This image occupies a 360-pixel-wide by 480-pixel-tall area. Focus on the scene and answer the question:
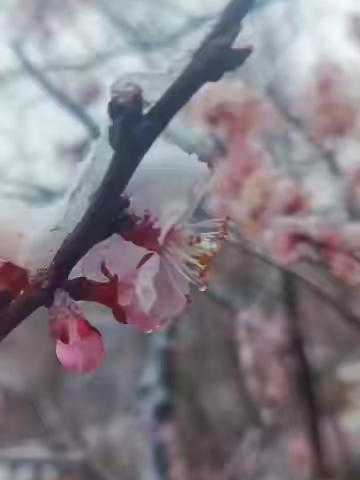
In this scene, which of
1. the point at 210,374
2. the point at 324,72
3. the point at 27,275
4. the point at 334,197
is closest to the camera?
the point at 27,275

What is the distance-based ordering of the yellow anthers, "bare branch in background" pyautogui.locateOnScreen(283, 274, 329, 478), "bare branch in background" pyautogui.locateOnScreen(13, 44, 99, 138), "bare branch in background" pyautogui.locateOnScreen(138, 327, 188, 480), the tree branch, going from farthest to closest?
"bare branch in background" pyautogui.locateOnScreen(283, 274, 329, 478), "bare branch in background" pyautogui.locateOnScreen(13, 44, 99, 138), "bare branch in background" pyautogui.locateOnScreen(138, 327, 188, 480), the yellow anthers, the tree branch

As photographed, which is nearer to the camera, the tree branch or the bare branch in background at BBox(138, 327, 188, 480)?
the tree branch

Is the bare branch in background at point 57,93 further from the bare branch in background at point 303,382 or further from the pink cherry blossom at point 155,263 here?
the pink cherry blossom at point 155,263

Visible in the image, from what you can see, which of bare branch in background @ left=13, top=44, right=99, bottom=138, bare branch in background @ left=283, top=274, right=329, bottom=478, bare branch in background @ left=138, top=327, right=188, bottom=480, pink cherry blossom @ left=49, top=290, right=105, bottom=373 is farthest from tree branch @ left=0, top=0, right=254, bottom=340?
bare branch in background @ left=283, top=274, right=329, bottom=478

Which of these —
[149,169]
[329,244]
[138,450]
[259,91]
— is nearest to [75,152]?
[259,91]

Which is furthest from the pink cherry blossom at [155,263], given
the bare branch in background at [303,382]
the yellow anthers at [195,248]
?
the bare branch in background at [303,382]

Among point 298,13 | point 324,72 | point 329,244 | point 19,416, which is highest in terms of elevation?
point 298,13

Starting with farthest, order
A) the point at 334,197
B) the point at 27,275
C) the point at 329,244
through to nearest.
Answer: the point at 334,197, the point at 329,244, the point at 27,275

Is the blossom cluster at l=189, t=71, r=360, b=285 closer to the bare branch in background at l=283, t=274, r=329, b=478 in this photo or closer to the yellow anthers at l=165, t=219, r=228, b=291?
the bare branch in background at l=283, t=274, r=329, b=478

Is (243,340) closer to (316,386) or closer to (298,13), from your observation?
(316,386)

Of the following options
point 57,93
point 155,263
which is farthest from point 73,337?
point 57,93
